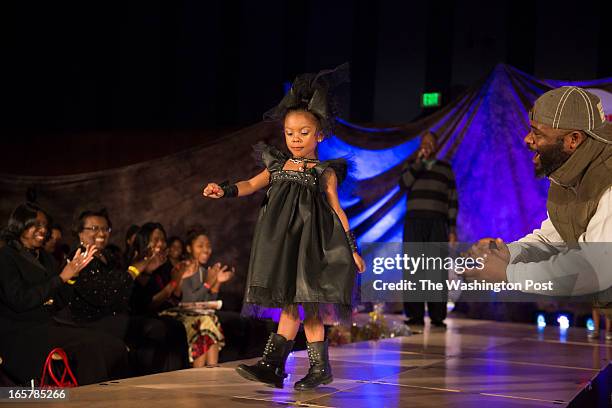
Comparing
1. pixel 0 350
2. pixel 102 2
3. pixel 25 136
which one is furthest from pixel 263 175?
pixel 102 2

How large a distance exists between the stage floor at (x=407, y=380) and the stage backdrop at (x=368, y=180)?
158 cm

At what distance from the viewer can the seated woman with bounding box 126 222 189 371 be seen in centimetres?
413

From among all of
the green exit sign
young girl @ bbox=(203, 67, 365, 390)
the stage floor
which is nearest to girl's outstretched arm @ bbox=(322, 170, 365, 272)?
young girl @ bbox=(203, 67, 365, 390)

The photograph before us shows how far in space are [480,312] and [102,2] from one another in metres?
5.37

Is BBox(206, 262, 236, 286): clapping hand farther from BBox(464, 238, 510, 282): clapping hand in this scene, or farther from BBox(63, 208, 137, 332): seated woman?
BBox(464, 238, 510, 282): clapping hand

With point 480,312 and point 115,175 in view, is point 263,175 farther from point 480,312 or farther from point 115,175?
point 480,312

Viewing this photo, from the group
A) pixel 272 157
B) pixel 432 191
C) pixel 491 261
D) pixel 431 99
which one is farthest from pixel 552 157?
pixel 431 99

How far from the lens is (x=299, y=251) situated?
285cm

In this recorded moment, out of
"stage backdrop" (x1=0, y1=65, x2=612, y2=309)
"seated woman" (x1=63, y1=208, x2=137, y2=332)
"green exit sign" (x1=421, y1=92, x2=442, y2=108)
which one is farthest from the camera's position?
"green exit sign" (x1=421, y1=92, x2=442, y2=108)

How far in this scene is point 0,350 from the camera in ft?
10.8

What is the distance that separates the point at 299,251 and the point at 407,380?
741mm

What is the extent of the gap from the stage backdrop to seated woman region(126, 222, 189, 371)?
1.07 metres

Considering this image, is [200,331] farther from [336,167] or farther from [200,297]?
[336,167]

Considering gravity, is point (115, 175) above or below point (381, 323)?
above
